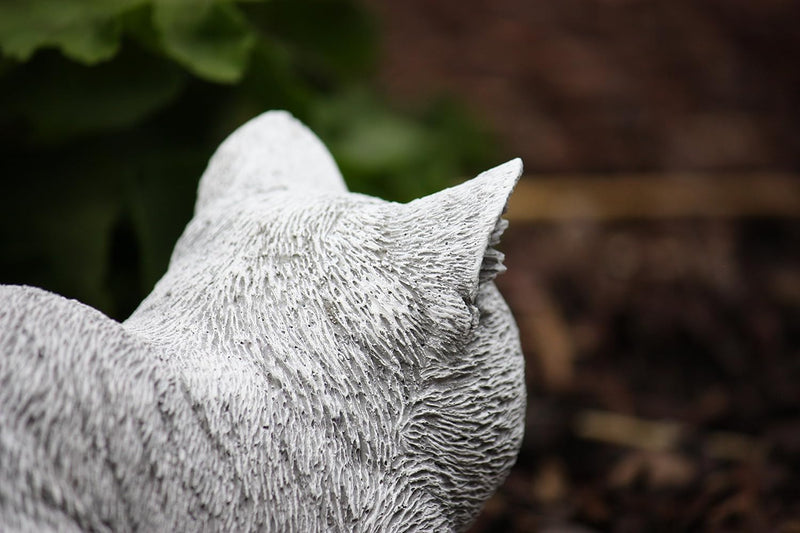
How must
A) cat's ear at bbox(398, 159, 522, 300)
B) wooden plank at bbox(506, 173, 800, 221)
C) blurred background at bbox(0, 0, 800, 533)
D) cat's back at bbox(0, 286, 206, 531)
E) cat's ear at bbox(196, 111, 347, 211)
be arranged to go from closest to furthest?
1. cat's back at bbox(0, 286, 206, 531)
2. cat's ear at bbox(398, 159, 522, 300)
3. cat's ear at bbox(196, 111, 347, 211)
4. blurred background at bbox(0, 0, 800, 533)
5. wooden plank at bbox(506, 173, 800, 221)

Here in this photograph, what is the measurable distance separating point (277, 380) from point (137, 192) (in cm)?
66

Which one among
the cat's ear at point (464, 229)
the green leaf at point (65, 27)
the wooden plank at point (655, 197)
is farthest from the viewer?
the wooden plank at point (655, 197)

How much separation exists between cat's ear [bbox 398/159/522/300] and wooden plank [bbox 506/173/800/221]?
4.51 ft

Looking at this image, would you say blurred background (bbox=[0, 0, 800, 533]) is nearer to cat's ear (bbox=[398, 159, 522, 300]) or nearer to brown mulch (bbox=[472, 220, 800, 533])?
brown mulch (bbox=[472, 220, 800, 533])

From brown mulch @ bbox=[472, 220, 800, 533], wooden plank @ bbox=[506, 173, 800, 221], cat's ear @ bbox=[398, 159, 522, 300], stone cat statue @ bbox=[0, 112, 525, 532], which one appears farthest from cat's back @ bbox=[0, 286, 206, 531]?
wooden plank @ bbox=[506, 173, 800, 221]

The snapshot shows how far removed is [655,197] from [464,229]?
5.43 feet

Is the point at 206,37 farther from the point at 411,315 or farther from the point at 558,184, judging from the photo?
the point at 558,184

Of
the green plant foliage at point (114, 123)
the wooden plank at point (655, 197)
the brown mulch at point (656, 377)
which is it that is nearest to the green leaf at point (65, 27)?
the green plant foliage at point (114, 123)

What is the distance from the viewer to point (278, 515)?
23.0 inches

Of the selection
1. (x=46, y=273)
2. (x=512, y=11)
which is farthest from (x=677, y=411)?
(x=512, y=11)

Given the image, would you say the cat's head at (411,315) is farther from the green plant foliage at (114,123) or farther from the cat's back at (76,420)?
the green plant foliage at (114,123)

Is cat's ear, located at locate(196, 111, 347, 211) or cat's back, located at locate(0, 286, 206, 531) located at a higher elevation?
cat's ear, located at locate(196, 111, 347, 211)

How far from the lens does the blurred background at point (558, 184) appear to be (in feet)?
3.74

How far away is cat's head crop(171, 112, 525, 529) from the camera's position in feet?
2.05
